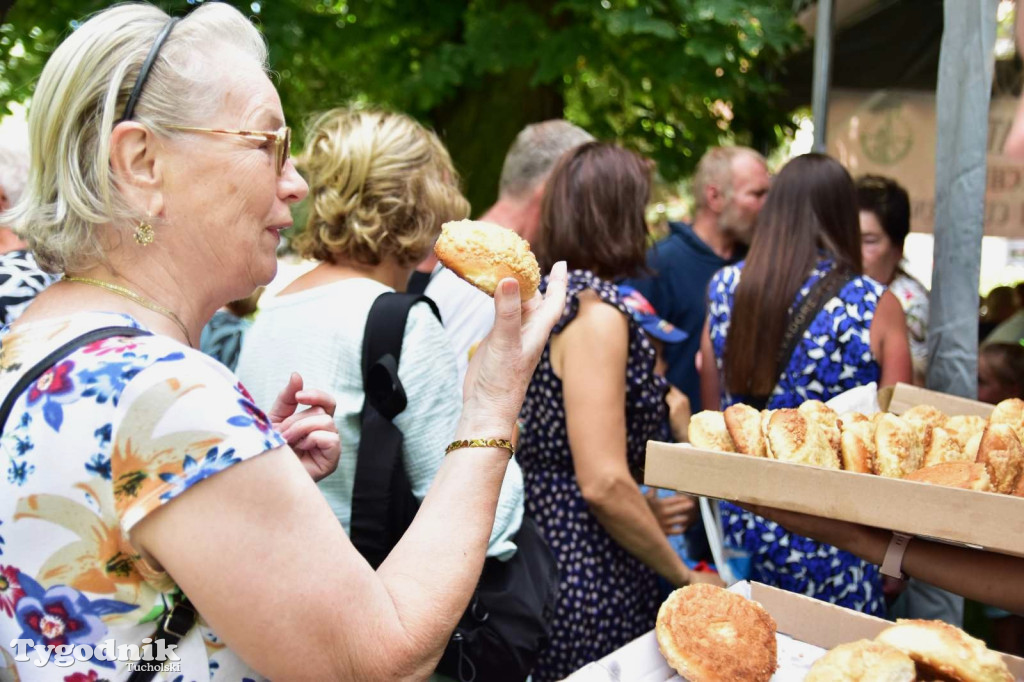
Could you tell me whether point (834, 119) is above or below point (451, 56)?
below

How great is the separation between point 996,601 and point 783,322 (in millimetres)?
1458

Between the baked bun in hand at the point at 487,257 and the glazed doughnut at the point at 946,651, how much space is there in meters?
0.94

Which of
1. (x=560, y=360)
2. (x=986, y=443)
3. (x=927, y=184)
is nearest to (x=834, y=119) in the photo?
(x=927, y=184)

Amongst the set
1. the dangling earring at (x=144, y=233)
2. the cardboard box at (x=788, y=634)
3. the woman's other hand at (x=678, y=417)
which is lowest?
the woman's other hand at (x=678, y=417)

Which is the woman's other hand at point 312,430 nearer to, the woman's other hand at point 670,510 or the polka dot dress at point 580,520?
the polka dot dress at point 580,520

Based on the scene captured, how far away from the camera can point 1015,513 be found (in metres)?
1.37

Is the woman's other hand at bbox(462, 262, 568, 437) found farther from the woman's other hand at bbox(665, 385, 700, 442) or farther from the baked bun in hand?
the woman's other hand at bbox(665, 385, 700, 442)

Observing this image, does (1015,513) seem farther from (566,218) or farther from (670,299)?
(670,299)

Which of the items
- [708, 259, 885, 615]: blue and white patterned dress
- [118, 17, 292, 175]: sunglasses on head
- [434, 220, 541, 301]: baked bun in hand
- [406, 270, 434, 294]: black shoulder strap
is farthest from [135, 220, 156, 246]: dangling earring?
[406, 270, 434, 294]: black shoulder strap

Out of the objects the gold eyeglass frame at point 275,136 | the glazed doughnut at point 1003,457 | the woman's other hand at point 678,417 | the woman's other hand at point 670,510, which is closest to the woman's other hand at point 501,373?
the gold eyeglass frame at point 275,136

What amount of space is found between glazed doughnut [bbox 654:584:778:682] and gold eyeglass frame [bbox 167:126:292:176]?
3.65 feet

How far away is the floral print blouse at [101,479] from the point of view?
1090mm

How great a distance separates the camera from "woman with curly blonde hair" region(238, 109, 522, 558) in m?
2.05

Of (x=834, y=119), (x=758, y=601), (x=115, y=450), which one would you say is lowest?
(x=758, y=601)
